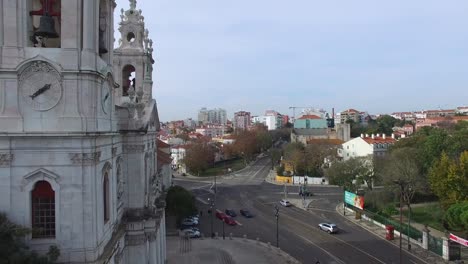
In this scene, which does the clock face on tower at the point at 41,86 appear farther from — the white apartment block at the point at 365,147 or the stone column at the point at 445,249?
the white apartment block at the point at 365,147

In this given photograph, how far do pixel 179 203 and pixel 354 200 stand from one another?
72.5 ft

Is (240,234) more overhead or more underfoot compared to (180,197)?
more underfoot

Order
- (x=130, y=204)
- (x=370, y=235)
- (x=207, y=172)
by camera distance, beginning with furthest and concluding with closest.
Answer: (x=207, y=172), (x=370, y=235), (x=130, y=204)

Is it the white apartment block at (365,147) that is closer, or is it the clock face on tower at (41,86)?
the clock face on tower at (41,86)

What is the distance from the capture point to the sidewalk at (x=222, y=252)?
101ft

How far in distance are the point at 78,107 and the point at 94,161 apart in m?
1.84

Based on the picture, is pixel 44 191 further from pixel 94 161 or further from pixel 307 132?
pixel 307 132

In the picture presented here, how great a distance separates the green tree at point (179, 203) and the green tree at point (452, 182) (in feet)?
81.7

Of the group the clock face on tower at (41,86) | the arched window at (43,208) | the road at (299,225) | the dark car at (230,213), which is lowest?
the road at (299,225)

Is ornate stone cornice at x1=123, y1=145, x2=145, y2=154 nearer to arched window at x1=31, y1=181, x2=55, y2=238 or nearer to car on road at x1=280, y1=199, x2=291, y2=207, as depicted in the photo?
arched window at x1=31, y1=181, x2=55, y2=238

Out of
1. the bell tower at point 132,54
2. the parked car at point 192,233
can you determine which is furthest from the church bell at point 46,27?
the parked car at point 192,233

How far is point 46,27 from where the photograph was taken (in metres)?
13.1

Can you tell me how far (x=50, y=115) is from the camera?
13.0 meters

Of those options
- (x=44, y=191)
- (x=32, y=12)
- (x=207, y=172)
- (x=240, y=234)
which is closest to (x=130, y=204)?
(x=44, y=191)
